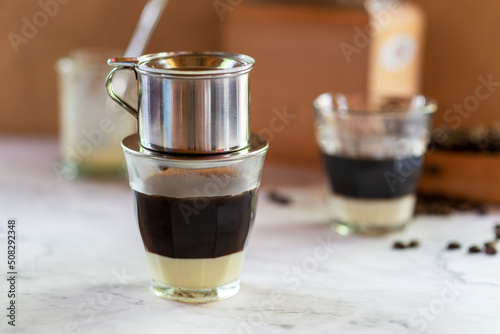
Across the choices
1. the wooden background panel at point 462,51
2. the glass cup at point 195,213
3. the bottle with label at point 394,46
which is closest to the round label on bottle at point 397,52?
the bottle with label at point 394,46

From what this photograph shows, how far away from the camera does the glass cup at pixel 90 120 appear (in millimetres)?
1229

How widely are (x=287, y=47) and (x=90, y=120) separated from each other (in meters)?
0.38

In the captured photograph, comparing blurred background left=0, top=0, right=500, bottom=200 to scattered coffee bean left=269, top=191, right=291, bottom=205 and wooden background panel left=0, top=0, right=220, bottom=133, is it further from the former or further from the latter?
scattered coffee bean left=269, top=191, right=291, bottom=205

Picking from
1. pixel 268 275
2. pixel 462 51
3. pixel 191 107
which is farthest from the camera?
pixel 462 51

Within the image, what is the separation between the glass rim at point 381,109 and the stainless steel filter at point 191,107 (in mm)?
301

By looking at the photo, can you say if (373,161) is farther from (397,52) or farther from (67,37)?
(67,37)

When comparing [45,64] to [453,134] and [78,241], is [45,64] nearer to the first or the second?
[78,241]

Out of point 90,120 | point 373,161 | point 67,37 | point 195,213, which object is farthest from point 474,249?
point 67,37

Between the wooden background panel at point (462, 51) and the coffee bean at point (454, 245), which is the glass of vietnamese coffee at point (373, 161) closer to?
the coffee bean at point (454, 245)

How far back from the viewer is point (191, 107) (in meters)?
0.73

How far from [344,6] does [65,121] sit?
550 millimetres

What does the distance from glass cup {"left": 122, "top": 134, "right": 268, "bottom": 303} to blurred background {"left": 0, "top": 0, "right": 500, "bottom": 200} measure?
1.65 feet

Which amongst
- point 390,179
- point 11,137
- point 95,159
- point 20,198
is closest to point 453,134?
point 390,179

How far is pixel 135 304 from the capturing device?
808 millimetres
